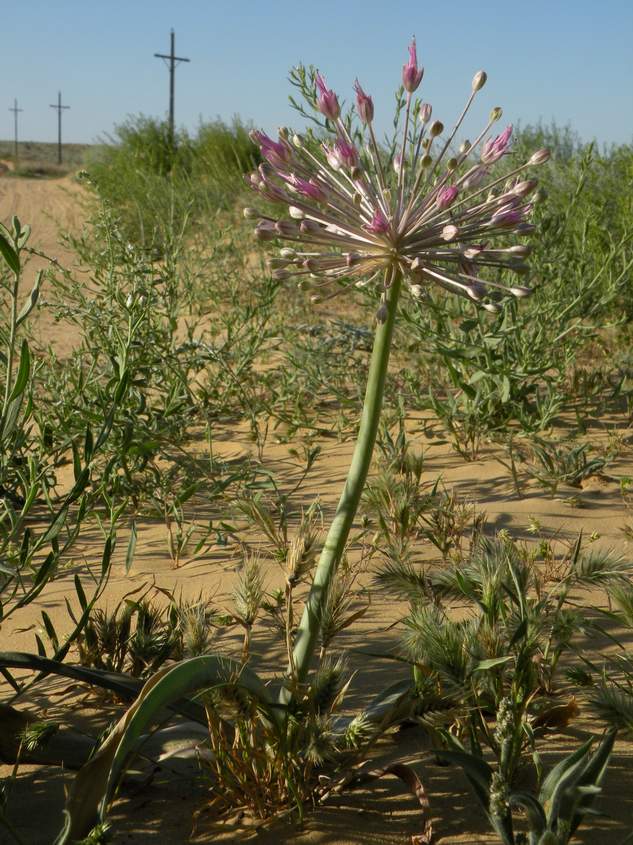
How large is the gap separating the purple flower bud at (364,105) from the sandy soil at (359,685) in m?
1.28

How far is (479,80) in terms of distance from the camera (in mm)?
1834

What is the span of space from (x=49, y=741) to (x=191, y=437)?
3008 mm

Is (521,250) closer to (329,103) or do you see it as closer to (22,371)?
(329,103)

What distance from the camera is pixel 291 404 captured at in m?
5.48

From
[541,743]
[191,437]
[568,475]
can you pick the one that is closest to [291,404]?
[191,437]

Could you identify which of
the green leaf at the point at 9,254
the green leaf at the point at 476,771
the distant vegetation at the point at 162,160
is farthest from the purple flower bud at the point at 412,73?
the distant vegetation at the point at 162,160

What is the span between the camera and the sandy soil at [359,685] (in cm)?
178

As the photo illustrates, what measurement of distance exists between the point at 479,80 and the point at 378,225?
435mm

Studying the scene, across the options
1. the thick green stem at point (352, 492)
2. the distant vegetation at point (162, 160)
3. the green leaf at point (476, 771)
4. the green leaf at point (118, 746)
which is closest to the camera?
the green leaf at point (118, 746)

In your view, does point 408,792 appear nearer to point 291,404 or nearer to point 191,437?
point 191,437

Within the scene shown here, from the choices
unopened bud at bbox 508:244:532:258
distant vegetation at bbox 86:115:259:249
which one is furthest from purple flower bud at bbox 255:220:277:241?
distant vegetation at bbox 86:115:259:249

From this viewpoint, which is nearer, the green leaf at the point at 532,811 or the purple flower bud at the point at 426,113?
the green leaf at the point at 532,811

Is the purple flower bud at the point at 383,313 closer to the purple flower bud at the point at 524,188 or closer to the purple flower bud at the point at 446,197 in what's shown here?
the purple flower bud at the point at 446,197

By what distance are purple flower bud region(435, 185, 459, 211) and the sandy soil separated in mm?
1141
